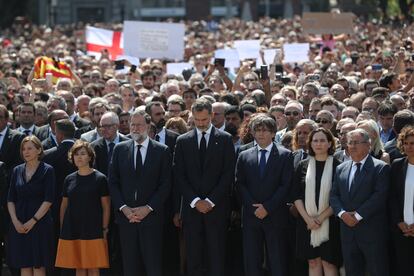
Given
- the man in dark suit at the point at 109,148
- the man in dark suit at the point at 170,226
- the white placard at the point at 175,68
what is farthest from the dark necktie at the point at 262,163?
the white placard at the point at 175,68

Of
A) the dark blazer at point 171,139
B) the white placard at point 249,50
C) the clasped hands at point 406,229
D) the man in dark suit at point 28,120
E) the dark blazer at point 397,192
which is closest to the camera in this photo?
the clasped hands at point 406,229

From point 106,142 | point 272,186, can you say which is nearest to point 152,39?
point 106,142

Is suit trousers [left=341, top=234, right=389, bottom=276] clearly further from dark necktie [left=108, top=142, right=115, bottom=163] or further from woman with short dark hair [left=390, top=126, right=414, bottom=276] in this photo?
dark necktie [left=108, top=142, right=115, bottom=163]

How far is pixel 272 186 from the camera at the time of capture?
1280 centimetres

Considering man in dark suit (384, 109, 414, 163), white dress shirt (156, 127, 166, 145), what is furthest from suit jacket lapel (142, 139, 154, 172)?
man in dark suit (384, 109, 414, 163)

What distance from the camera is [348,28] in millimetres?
29359

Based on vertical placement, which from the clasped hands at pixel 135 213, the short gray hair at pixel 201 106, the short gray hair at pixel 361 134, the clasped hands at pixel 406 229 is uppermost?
the short gray hair at pixel 201 106

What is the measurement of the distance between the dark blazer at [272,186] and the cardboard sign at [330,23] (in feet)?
54.7

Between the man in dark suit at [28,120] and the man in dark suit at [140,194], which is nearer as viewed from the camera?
the man in dark suit at [140,194]

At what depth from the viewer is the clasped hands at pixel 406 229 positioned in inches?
475

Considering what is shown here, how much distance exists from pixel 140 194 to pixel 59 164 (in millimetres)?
1312

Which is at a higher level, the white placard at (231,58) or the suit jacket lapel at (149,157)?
the suit jacket lapel at (149,157)

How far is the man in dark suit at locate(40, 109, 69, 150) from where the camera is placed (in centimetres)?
1438

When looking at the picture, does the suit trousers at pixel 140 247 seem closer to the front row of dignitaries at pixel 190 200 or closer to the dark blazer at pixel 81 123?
the front row of dignitaries at pixel 190 200
